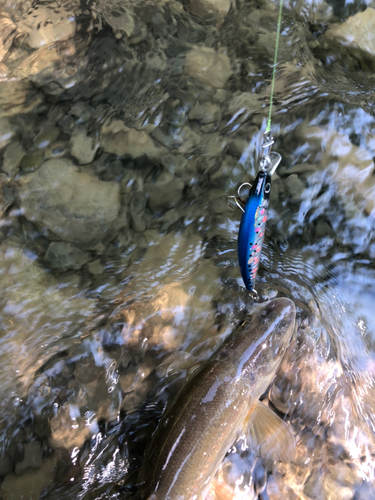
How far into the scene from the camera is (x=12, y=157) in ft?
10.6

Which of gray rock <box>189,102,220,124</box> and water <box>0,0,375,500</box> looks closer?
water <box>0,0,375,500</box>

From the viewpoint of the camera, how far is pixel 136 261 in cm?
322

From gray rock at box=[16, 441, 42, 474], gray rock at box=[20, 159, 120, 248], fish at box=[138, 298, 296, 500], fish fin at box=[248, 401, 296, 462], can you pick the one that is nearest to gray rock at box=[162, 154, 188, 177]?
gray rock at box=[20, 159, 120, 248]

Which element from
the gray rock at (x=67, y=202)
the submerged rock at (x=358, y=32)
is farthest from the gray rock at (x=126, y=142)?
the submerged rock at (x=358, y=32)

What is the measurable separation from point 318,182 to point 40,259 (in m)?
2.63

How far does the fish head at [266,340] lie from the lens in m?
2.65

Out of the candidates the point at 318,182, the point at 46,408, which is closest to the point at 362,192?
the point at 318,182

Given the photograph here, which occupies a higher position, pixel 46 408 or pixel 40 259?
pixel 40 259

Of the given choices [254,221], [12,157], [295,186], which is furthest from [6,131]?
[295,186]

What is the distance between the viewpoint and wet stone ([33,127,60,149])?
130 inches

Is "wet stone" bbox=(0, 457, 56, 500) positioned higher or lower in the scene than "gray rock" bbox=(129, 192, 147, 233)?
lower

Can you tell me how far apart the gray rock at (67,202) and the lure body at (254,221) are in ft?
4.94

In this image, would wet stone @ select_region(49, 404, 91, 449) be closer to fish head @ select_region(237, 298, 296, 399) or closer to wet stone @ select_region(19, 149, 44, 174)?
fish head @ select_region(237, 298, 296, 399)

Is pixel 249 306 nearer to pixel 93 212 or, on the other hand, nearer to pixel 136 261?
pixel 136 261
